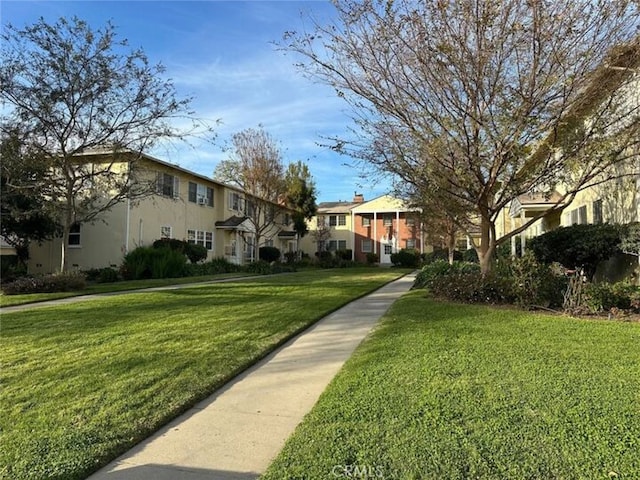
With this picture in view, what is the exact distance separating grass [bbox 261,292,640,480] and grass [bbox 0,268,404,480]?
54.4 inches

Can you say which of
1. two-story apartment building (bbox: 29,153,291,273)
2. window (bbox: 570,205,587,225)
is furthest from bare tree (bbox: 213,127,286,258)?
window (bbox: 570,205,587,225)

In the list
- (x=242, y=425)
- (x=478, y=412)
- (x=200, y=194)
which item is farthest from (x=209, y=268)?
(x=478, y=412)

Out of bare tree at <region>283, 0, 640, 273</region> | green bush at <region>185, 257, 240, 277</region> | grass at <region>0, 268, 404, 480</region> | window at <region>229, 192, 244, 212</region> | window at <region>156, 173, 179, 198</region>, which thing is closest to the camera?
grass at <region>0, 268, 404, 480</region>

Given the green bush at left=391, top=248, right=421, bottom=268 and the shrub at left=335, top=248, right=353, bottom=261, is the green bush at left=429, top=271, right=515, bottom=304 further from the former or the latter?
the shrub at left=335, top=248, right=353, bottom=261

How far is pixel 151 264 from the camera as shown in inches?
805

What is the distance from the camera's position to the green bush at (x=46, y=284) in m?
13.4

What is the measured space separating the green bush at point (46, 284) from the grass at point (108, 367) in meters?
3.77

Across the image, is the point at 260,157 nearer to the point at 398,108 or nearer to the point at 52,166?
the point at 52,166

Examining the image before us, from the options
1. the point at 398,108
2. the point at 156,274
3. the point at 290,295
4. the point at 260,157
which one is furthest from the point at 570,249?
the point at 260,157

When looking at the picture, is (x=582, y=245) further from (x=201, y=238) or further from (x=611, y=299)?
(x=201, y=238)

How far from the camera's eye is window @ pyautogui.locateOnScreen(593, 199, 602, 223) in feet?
45.7

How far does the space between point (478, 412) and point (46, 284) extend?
43.8 ft

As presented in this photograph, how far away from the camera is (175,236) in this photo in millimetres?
25281

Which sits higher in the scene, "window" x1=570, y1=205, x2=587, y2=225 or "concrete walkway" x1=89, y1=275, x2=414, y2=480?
"window" x1=570, y1=205, x2=587, y2=225
